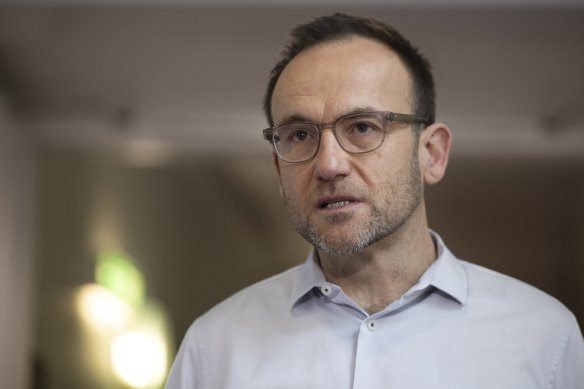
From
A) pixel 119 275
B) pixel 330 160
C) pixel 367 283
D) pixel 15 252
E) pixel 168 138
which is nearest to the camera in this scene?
pixel 330 160

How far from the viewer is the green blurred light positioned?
3.69 metres

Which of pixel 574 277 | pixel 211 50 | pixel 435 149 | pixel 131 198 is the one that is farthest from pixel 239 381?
pixel 574 277

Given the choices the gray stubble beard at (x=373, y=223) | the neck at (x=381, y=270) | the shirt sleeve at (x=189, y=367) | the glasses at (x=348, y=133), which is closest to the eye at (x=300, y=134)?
the glasses at (x=348, y=133)

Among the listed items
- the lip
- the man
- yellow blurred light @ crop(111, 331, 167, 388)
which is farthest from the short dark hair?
yellow blurred light @ crop(111, 331, 167, 388)

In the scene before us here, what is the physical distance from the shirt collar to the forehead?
12.1 inches

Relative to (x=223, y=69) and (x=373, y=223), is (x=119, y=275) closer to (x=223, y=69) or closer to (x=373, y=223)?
(x=223, y=69)

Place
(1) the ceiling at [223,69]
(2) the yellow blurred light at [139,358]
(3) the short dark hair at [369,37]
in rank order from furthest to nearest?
(2) the yellow blurred light at [139,358] → (1) the ceiling at [223,69] → (3) the short dark hair at [369,37]

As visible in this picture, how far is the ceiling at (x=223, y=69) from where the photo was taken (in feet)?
8.46

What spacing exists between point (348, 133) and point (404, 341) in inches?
15.8

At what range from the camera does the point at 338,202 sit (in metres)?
1.22

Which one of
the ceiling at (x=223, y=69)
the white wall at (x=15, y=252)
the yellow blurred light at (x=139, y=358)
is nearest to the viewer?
the ceiling at (x=223, y=69)

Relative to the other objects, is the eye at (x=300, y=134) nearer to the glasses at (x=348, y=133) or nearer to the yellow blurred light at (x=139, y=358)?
the glasses at (x=348, y=133)

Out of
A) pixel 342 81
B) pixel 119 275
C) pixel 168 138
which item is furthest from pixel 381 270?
pixel 119 275

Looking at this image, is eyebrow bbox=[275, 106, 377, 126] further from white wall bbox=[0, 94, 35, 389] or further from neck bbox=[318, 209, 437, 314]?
white wall bbox=[0, 94, 35, 389]
